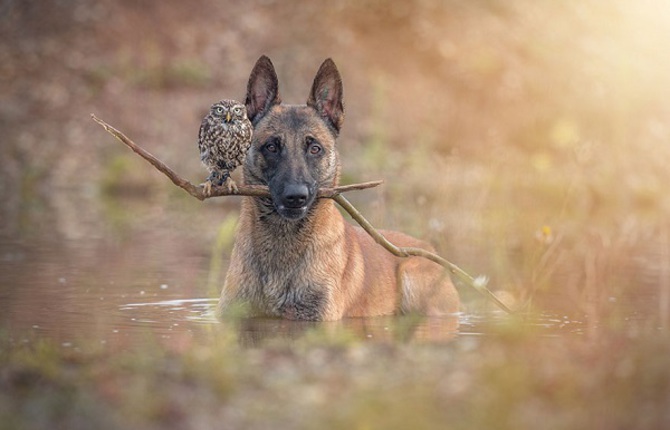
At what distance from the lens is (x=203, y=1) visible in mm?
26641

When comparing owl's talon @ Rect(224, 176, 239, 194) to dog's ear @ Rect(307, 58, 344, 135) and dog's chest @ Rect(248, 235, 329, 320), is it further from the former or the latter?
dog's ear @ Rect(307, 58, 344, 135)

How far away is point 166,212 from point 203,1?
9.97 m

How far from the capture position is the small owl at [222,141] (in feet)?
26.3

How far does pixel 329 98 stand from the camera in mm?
9148

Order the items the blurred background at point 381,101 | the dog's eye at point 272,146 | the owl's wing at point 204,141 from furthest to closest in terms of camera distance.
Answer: the blurred background at point 381,101
the dog's eye at point 272,146
the owl's wing at point 204,141

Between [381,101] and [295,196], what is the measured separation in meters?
12.5

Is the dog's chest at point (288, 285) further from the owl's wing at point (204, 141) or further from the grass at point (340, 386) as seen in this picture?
the grass at point (340, 386)

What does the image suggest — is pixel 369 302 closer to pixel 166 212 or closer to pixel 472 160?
pixel 166 212

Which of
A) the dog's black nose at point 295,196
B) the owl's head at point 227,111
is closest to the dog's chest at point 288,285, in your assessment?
the dog's black nose at point 295,196

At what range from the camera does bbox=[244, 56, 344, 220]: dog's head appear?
8.22 meters

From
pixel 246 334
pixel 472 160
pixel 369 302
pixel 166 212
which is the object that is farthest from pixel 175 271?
pixel 472 160

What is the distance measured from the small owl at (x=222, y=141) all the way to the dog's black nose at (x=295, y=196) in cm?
38

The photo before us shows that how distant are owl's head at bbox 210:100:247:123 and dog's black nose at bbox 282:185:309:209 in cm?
Answer: 64

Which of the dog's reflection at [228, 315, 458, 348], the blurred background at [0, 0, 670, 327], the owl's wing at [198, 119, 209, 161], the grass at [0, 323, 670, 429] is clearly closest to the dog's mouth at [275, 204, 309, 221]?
the owl's wing at [198, 119, 209, 161]
